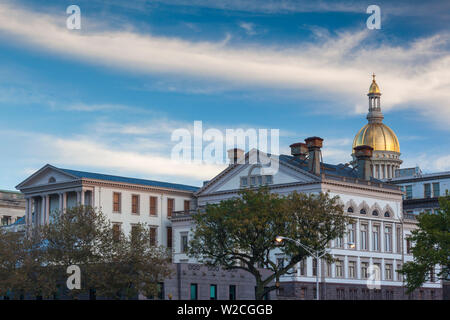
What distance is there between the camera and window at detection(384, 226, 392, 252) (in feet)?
361

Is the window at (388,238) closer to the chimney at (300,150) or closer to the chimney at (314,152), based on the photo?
the chimney at (314,152)

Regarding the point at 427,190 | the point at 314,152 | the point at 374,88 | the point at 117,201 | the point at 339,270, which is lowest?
the point at 339,270

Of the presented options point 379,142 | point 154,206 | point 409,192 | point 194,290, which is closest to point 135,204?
point 154,206

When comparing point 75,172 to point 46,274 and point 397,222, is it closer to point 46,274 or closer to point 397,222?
point 46,274

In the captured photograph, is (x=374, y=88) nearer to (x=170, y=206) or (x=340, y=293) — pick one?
(x=170, y=206)

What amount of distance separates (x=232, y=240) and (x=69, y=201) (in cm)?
4115

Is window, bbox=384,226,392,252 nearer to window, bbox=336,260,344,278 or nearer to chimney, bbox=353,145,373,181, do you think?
chimney, bbox=353,145,373,181

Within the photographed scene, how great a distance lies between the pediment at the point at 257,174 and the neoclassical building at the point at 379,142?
204ft

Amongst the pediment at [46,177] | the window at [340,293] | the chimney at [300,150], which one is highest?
the chimney at [300,150]

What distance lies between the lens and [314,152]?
105 meters

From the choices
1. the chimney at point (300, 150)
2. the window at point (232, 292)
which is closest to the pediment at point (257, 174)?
the chimney at point (300, 150)

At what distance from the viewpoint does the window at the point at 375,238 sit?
4257 inches

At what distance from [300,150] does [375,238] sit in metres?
15.5

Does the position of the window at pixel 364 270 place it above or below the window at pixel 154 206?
below
